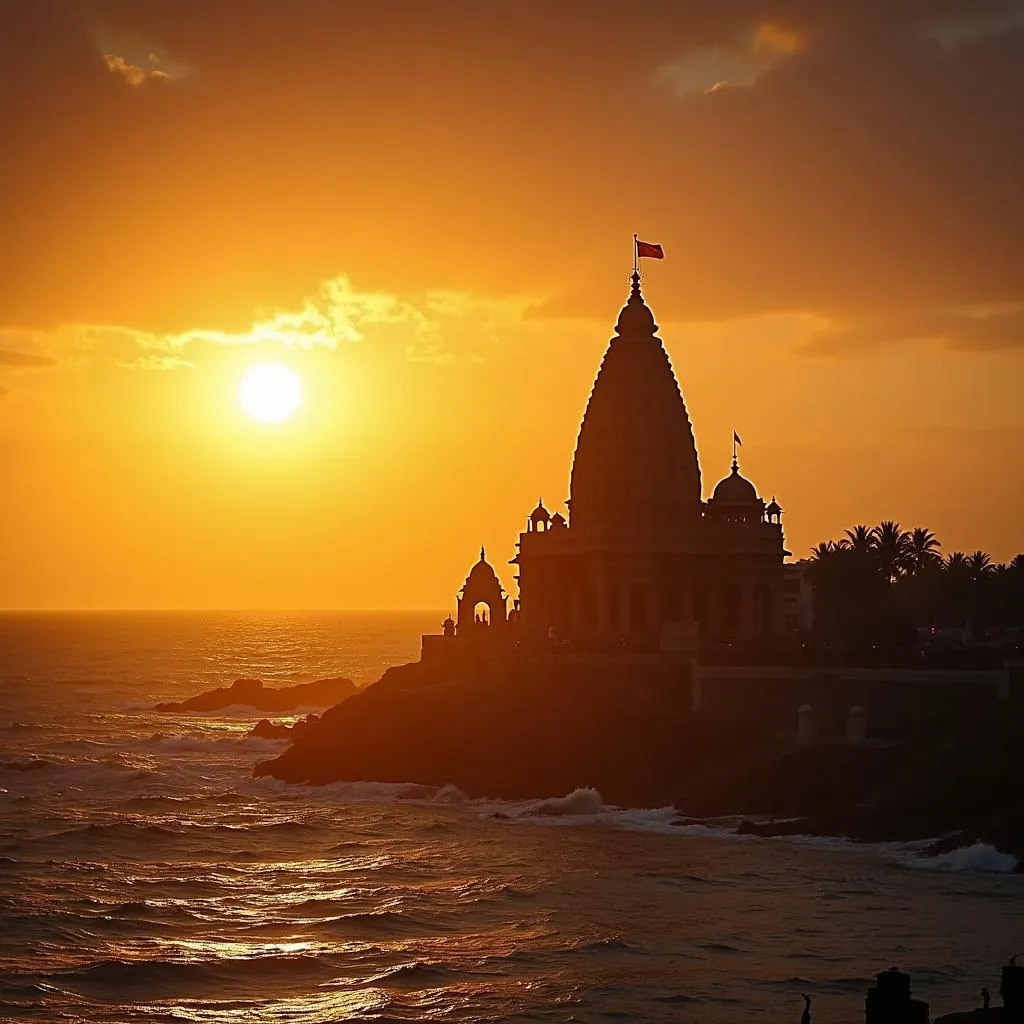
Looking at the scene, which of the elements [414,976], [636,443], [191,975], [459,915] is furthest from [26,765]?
[414,976]

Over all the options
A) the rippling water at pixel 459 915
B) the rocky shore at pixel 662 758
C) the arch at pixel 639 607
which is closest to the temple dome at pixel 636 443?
the arch at pixel 639 607

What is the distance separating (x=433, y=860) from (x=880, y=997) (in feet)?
125

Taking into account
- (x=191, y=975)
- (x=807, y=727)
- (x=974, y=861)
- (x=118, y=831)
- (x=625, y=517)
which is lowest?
(x=191, y=975)

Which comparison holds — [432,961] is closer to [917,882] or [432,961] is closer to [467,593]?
[917,882]

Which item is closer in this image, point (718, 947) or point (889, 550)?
point (718, 947)

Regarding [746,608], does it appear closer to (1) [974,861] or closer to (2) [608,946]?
(1) [974,861]

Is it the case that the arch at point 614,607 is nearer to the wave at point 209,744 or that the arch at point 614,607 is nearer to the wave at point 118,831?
the wave at point 209,744

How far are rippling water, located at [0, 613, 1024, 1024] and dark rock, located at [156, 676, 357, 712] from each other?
68.8 meters

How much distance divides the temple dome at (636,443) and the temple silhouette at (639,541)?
0.09 metres

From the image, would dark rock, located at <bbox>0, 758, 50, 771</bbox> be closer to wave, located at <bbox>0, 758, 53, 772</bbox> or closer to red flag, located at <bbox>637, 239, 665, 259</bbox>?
wave, located at <bbox>0, 758, 53, 772</bbox>

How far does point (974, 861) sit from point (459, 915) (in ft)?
58.9

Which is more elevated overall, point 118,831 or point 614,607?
point 614,607

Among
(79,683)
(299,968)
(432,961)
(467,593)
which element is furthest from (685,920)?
(79,683)

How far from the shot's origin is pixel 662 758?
248 feet
